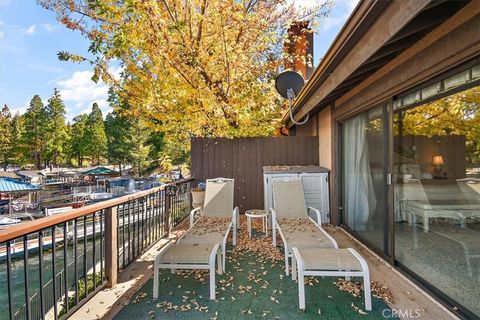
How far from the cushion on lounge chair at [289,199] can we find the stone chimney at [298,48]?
4.28m

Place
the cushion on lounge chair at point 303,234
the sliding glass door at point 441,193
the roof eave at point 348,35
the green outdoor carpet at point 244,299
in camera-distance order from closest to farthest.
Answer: the roof eave at point 348,35, the sliding glass door at point 441,193, the green outdoor carpet at point 244,299, the cushion on lounge chair at point 303,234

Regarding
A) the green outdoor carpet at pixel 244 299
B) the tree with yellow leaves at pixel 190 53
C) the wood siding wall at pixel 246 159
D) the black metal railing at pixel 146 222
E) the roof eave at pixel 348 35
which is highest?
the tree with yellow leaves at pixel 190 53

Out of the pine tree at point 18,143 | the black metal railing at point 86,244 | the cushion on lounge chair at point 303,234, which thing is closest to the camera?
the black metal railing at point 86,244

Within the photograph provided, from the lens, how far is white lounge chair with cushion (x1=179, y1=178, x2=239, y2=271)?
331 cm

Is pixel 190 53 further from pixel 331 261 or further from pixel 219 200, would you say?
pixel 331 261

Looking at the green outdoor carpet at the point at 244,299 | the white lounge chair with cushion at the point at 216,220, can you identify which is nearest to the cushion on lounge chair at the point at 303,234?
the green outdoor carpet at the point at 244,299

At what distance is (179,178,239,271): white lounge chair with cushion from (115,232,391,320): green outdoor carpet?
390mm

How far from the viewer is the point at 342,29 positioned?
7.85ft

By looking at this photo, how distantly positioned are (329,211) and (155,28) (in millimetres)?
4725

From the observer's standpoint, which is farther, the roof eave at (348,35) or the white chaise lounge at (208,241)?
the white chaise lounge at (208,241)

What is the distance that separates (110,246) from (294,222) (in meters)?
2.51

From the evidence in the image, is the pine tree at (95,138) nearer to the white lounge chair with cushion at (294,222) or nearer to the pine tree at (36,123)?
the pine tree at (36,123)

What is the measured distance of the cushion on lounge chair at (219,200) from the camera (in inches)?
185

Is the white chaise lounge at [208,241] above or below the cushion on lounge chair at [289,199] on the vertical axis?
below
